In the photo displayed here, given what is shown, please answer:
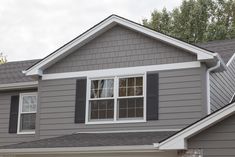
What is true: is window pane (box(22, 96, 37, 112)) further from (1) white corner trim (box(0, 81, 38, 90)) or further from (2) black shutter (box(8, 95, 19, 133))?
(1) white corner trim (box(0, 81, 38, 90))

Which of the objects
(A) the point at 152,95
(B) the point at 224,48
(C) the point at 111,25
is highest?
(C) the point at 111,25

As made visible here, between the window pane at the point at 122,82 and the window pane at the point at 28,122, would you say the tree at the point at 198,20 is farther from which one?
the window pane at the point at 122,82

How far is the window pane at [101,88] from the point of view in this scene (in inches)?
543

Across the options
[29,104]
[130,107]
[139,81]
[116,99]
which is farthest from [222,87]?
[29,104]

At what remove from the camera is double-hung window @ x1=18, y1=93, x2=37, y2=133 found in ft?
51.3

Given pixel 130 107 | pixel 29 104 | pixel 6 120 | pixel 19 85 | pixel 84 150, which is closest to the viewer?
pixel 84 150

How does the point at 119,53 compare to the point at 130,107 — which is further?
the point at 119,53

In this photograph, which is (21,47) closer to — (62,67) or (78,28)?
(78,28)

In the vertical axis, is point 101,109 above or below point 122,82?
below

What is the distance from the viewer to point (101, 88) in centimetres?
1391

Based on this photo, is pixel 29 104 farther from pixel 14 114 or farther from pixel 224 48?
pixel 224 48

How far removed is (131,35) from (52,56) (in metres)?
2.45

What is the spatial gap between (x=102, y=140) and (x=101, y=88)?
2263mm

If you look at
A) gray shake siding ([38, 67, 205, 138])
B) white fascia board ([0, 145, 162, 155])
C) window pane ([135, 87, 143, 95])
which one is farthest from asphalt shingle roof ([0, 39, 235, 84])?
white fascia board ([0, 145, 162, 155])
